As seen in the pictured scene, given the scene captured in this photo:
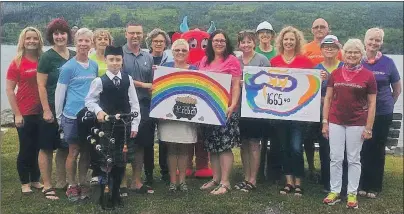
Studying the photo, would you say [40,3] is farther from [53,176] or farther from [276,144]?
[276,144]

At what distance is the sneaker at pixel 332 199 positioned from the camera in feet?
17.6

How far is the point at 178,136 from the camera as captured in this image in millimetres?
5379

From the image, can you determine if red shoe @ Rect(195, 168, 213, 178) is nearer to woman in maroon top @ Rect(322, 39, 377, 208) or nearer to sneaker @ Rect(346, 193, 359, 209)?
woman in maroon top @ Rect(322, 39, 377, 208)

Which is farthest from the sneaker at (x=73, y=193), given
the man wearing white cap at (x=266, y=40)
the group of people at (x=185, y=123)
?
the man wearing white cap at (x=266, y=40)

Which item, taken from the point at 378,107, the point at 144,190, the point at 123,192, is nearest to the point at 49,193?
the point at 123,192

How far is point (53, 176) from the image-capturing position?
6.39 m

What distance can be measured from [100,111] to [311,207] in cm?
241

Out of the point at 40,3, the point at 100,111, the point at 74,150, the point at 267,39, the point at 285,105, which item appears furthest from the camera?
the point at 40,3

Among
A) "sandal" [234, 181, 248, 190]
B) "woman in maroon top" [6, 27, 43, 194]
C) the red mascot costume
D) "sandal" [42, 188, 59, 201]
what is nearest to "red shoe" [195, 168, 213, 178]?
the red mascot costume

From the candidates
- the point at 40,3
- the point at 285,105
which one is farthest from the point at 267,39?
the point at 40,3

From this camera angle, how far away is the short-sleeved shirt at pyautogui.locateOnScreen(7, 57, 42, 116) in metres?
5.25

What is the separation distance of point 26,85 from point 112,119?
1.19m

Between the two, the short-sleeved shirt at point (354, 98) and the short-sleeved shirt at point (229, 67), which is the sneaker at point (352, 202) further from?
the short-sleeved shirt at point (229, 67)

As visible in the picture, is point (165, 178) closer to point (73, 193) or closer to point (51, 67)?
point (73, 193)
